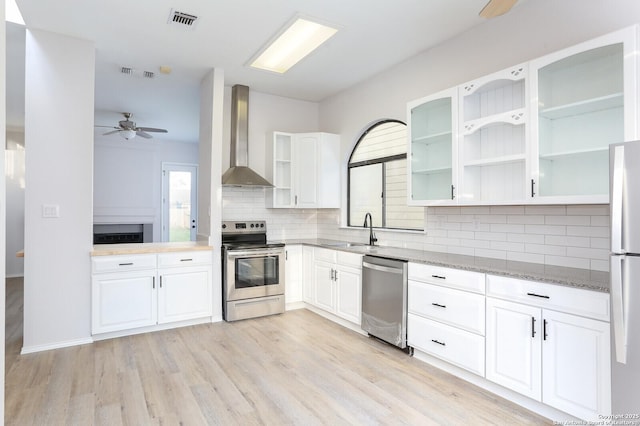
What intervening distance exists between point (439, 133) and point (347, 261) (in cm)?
159

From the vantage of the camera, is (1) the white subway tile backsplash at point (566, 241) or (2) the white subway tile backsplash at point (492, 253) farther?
(2) the white subway tile backsplash at point (492, 253)

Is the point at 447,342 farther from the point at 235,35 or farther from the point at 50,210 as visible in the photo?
the point at 50,210

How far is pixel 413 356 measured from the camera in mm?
3246

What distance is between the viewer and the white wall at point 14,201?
23.0 feet

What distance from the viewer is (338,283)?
4.15 m

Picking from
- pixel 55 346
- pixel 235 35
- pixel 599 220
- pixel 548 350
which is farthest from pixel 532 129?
pixel 55 346

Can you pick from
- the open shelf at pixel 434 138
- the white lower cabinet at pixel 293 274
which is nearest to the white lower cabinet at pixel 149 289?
the white lower cabinet at pixel 293 274

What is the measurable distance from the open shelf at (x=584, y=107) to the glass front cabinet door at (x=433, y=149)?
0.73 metres

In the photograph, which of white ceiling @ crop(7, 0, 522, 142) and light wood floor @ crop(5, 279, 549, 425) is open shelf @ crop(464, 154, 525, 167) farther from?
light wood floor @ crop(5, 279, 549, 425)

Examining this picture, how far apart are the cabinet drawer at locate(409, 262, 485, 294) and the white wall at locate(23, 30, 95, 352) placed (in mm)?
3065

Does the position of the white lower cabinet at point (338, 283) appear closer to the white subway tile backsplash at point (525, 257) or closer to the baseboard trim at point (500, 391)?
the baseboard trim at point (500, 391)

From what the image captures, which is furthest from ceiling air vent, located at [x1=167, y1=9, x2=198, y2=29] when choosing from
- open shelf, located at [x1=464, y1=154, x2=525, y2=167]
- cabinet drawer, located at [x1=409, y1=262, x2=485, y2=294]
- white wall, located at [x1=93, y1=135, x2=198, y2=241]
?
white wall, located at [x1=93, y1=135, x2=198, y2=241]

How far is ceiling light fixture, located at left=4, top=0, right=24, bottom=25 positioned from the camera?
300cm

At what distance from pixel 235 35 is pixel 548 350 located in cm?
347
